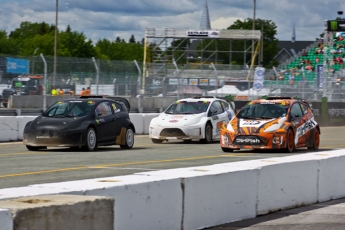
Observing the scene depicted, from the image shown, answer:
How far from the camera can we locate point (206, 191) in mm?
9180

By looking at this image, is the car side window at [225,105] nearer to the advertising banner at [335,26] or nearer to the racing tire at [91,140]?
the racing tire at [91,140]

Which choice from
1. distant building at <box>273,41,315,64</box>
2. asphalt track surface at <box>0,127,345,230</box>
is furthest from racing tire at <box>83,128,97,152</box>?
distant building at <box>273,41,315,64</box>

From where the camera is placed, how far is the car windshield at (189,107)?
25.1 metres

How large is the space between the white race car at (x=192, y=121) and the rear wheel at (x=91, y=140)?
13.9 feet

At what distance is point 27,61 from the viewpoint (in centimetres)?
3231

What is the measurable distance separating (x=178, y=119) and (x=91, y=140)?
15.6 ft

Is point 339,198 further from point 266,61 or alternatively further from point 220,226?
point 266,61

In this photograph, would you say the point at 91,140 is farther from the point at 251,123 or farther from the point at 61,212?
the point at 61,212

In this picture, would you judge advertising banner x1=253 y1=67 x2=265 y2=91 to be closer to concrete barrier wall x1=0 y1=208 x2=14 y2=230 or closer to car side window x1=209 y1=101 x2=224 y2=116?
car side window x1=209 y1=101 x2=224 y2=116

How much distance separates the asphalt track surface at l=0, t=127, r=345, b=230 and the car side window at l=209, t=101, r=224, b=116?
1.00 metres

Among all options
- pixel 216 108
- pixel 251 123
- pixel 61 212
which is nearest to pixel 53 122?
pixel 251 123

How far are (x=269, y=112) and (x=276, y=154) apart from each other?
156cm

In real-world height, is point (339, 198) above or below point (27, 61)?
below

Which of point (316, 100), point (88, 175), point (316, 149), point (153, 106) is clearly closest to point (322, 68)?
point (316, 100)
